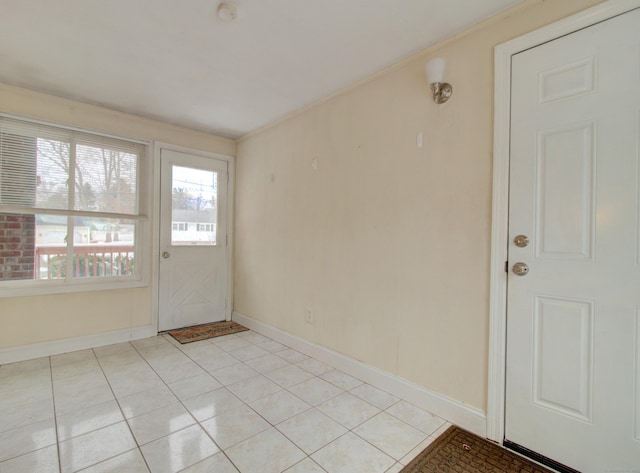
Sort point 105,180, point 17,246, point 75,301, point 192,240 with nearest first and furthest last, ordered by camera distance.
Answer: point 17,246
point 75,301
point 105,180
point 192,240

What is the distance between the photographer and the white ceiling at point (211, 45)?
68.4 inches

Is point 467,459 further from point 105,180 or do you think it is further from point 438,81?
point 105,180

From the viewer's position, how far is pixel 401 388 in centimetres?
217

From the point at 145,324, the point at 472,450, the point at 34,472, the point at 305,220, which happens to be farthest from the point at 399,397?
the point at 145,324

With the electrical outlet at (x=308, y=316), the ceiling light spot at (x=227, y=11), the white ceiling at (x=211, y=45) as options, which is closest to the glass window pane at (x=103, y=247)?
the white ceiling at (x=211, y=45)

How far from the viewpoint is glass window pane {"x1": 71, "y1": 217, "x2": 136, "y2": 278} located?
10.0 feet

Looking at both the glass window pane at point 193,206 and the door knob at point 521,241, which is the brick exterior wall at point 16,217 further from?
the door knob at point 521,241

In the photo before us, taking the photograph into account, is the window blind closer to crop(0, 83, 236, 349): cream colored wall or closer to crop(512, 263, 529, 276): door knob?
crop(0, 83, 236, 349): cream colored wall

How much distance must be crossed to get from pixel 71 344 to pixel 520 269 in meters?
3.84

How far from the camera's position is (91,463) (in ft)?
4.97

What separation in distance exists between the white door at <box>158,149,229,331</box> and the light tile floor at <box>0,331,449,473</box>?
0.94 metres

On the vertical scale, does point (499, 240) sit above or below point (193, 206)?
below

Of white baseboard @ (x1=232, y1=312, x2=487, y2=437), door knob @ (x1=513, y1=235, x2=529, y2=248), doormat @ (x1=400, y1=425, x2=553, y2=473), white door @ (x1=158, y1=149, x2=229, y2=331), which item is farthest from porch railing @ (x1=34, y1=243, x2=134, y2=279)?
door knob @ (x1=513, y1=235, x2=529, y2=248)

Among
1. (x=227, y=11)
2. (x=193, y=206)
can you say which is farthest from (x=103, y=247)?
(x=227, y=11)
